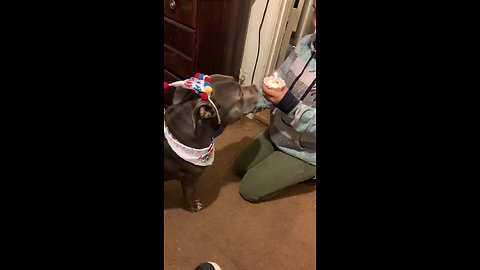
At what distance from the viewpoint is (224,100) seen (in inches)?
50.7

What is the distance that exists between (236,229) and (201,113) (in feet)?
2.27

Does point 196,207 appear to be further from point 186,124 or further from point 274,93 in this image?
point 274,93

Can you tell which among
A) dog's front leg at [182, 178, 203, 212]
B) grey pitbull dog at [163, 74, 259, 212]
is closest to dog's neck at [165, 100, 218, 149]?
grey pitbull dog at [163, 74, 259, 212]

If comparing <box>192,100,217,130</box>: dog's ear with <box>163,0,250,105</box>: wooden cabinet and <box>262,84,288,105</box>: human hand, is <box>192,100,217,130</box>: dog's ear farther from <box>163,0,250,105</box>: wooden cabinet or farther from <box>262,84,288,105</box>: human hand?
<box>163,0,250,105</box>: wooden cabinet

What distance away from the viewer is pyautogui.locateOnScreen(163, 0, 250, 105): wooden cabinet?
179cm

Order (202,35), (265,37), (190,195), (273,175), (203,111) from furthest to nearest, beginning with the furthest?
1. (265,37)
2. (202,35)
3. (273,175)
4. (190,195)
5. (203,111)

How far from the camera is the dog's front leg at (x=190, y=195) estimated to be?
148cm

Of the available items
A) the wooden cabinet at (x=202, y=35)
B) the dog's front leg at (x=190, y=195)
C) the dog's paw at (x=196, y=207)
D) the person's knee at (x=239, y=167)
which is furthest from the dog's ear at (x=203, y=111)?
the wooden cabinet at (x=202, y=35)

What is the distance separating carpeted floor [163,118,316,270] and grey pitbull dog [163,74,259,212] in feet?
1.11

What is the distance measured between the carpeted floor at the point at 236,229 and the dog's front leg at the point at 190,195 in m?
0.04

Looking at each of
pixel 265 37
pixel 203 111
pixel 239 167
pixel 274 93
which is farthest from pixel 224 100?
pixel 265 37
